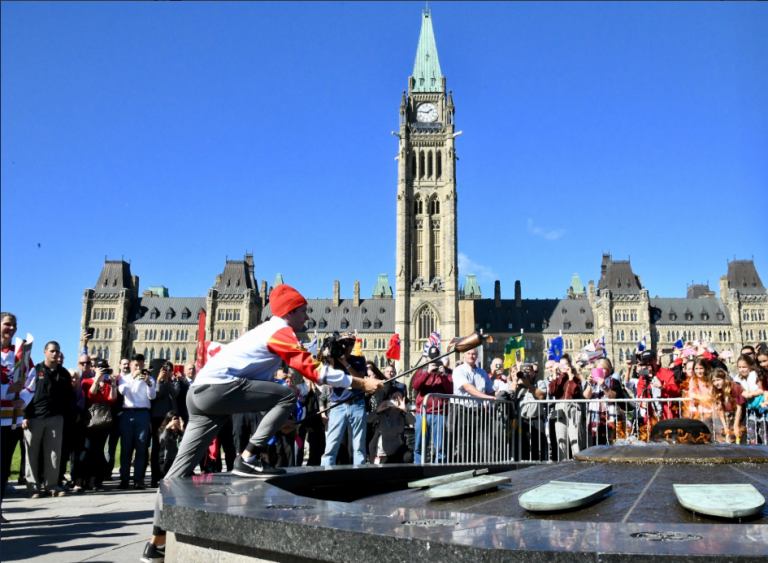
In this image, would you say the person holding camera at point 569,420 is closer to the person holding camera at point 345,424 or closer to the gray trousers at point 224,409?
the person holding camera at point 345,424

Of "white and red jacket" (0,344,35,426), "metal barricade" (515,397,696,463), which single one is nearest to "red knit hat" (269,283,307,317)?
"white and red jacket" (0,344,35,426)

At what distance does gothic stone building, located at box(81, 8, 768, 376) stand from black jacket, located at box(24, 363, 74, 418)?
230ft

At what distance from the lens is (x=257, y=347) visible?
14.6 feet

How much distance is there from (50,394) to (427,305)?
239ft

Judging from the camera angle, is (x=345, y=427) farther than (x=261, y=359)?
Yes

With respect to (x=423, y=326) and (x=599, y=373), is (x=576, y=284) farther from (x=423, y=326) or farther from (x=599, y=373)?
(x=599, y=373)

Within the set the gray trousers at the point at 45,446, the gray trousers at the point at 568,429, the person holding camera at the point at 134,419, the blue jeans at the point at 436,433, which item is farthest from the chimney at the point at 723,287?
the gray trousers at the point at 45,446

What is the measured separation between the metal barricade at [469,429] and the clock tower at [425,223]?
230ft

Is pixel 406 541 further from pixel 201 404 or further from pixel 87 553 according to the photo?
pixel 87 553

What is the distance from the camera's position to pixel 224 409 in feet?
14.5

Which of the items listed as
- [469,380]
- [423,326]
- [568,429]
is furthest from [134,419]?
[423,326]

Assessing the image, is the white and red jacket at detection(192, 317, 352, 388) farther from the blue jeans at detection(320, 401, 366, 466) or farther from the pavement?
the blue jeans at detection(320, 401, 366, 466)

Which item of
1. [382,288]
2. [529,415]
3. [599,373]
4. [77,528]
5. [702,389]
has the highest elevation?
[382,288]

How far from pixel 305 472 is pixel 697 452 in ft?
8.17
